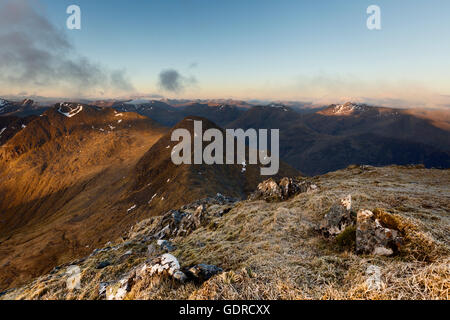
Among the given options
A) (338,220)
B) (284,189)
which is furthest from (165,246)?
(284,189)

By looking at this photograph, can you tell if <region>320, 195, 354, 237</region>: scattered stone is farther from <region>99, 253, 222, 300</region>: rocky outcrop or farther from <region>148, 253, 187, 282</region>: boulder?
<region>148, 253, 187, 282</region>: boulder

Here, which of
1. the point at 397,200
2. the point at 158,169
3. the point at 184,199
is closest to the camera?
the point at 397,200

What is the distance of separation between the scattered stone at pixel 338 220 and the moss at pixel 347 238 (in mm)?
804

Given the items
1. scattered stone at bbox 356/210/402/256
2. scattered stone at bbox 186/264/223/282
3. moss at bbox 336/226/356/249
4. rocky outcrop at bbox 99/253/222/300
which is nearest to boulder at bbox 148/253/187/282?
rocky outcrop at bbox 99/253/222/300

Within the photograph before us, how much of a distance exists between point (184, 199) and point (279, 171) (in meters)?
70.0

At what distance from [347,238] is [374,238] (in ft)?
4.80

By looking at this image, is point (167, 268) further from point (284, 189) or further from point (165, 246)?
point (284, 189)

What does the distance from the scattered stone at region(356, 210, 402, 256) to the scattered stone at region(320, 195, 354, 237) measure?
1.91m

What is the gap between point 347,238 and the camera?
980 cm

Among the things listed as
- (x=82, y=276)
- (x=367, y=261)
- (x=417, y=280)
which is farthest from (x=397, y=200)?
(x=82, y=276)

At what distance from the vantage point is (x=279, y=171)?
124 meters

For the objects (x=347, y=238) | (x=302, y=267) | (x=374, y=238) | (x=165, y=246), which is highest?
(x=374, y=238)
